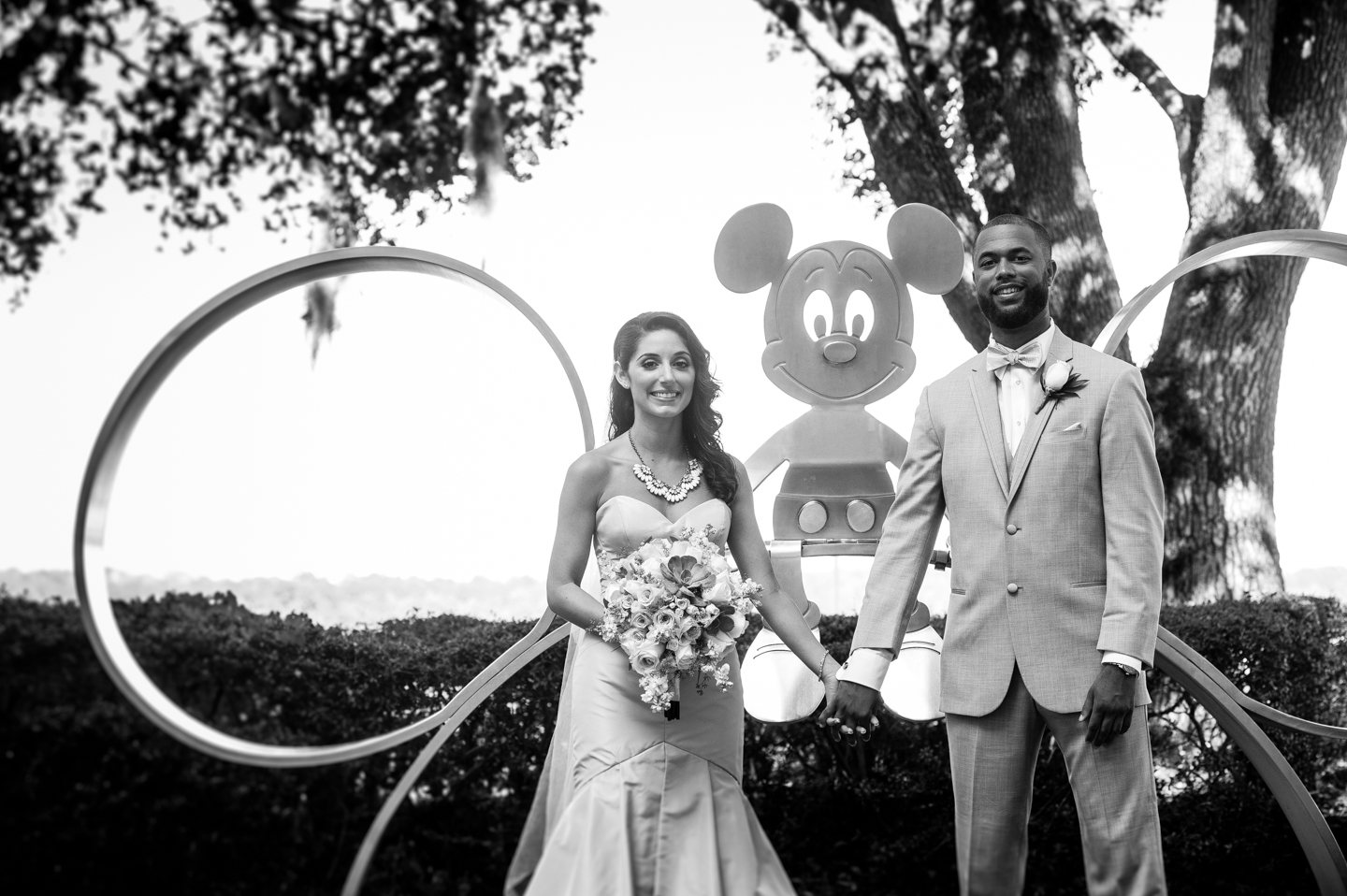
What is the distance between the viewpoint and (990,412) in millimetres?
3334

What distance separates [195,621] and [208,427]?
4.92 feet

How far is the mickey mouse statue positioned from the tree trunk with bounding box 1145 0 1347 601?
2.60 metres

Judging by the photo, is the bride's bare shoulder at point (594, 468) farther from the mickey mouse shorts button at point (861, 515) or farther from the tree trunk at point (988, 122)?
the tree trunk at point (988, 122)

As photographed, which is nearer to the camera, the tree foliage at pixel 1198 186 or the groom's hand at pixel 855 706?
the groom's hand at pixel 855 706

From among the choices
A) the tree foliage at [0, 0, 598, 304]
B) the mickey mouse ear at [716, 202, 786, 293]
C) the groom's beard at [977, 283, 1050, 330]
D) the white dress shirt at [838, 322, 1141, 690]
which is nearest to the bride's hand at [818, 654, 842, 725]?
the white dress shirt at [838, 322, 1141, 690]

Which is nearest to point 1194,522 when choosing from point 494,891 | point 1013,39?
point 1013,39

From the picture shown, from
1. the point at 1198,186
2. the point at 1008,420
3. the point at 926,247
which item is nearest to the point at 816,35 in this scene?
the point at 1198,186

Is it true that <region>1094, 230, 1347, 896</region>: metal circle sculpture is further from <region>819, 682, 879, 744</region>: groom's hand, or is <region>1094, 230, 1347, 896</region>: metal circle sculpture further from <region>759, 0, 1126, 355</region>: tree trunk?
<region>759, 0, 1126, 355</region>: tree trunk

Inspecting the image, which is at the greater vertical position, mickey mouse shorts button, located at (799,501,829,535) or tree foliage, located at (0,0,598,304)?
tree foliage, located at (0,0,598,304)

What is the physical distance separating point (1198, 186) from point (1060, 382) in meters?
4.17

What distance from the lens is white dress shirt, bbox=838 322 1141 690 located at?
3340 mm

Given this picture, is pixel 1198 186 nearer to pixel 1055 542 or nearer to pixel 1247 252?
pixel 1247 252

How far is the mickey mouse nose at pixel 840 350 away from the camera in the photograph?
15.0 feet

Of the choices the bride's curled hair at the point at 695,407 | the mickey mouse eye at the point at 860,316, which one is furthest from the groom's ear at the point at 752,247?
the bride's curled hair at the point at 695,407
